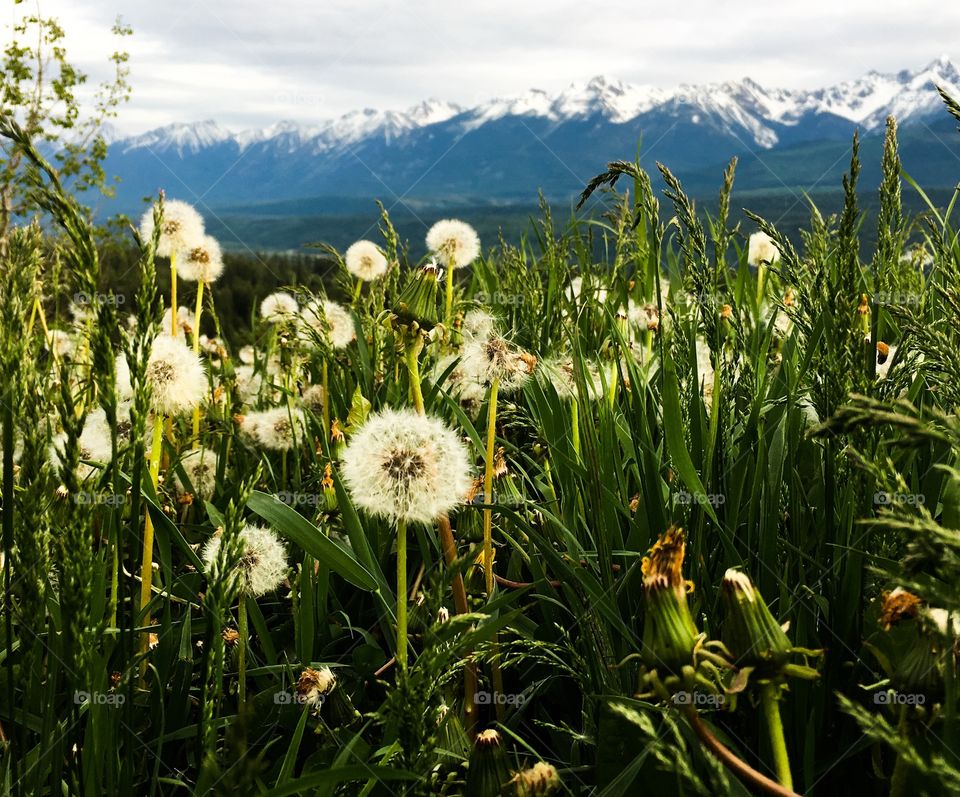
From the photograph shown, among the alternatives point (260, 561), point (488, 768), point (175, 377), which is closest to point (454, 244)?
point (175, 377)

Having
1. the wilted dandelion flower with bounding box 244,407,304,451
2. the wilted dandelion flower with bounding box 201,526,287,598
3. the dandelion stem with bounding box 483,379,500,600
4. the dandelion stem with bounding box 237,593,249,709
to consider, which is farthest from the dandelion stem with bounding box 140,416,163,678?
the wilted dandelion flower with bounding box 244,407,304,451

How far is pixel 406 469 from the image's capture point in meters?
1.69

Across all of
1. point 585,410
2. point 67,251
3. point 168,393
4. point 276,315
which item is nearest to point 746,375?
point 585,410

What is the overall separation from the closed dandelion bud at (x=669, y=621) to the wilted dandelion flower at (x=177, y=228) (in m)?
2.96

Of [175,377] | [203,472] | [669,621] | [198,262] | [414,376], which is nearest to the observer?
[669,621]

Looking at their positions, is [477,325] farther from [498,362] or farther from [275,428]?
[275,428]

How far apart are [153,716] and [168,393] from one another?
1.01m

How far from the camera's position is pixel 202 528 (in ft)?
8.93

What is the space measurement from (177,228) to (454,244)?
125 centimetres

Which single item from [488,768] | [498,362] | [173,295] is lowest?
[488,768]

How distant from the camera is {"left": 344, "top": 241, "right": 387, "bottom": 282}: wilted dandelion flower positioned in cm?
472

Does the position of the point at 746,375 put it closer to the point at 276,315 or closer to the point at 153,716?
the point at 153,716

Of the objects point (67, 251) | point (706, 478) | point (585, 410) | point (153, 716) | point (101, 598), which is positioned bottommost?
point (153, 716)

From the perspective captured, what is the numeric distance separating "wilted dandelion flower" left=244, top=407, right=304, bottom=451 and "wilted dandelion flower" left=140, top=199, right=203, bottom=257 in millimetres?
801
